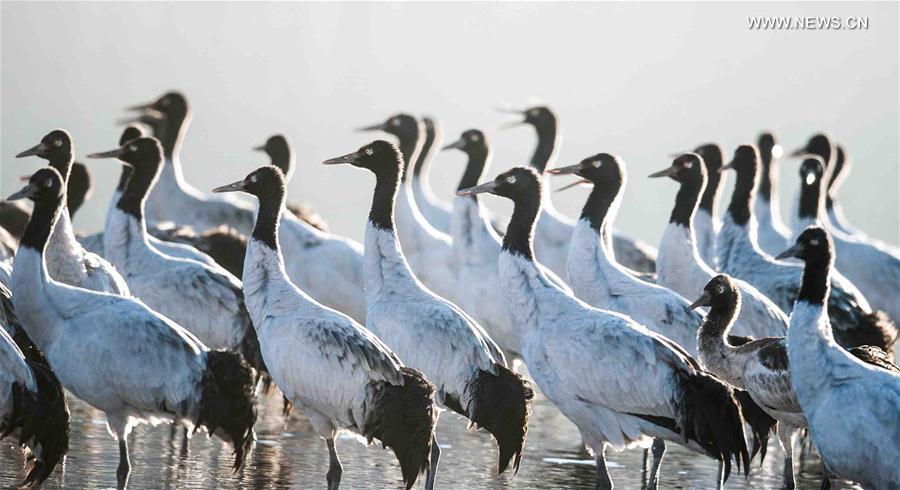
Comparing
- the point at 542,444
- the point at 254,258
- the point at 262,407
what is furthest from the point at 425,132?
the point at 254,258

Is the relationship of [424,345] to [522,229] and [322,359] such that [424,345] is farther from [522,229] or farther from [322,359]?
[522,229]

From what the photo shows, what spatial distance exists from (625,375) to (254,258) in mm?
2464

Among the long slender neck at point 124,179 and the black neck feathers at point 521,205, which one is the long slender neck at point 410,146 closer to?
the long slender neck at point 124,179

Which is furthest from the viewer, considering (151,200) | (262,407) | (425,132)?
(425,132)

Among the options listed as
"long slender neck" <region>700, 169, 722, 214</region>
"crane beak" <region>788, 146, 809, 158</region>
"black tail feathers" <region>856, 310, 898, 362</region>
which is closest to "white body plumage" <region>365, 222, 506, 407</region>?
"black tail feathers" <region>856, 310, 898, 362</region>

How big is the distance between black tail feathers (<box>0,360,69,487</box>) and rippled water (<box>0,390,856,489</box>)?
0.70 meters

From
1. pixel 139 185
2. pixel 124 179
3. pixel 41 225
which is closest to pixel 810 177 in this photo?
pixel 124 179

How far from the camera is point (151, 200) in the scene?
17.0 meters

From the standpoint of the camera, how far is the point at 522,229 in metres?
11.0

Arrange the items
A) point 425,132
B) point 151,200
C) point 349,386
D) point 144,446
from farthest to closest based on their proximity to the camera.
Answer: point 425,132 → point 151,200 → point 144,446 → point 349,386

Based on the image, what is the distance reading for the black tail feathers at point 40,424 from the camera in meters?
8.77

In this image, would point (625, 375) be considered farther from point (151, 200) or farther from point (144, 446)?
point (151, 200)

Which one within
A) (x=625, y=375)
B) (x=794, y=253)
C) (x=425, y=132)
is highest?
(x=425, y=132)

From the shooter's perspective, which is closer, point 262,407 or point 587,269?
point 587,269
